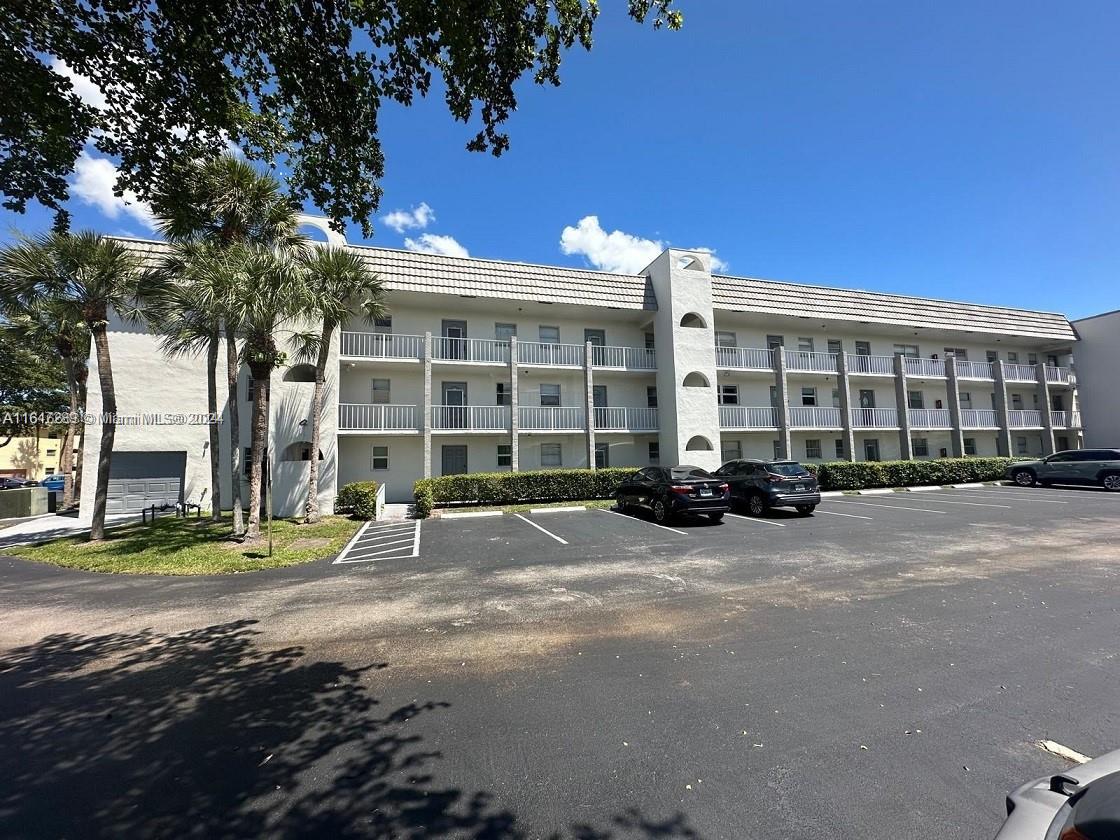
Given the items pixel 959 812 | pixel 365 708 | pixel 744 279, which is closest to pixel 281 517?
pixel 365 708

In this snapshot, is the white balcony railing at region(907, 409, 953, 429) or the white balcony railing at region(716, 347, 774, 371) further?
the white balcony railing at region(907, 409, 953, 429)

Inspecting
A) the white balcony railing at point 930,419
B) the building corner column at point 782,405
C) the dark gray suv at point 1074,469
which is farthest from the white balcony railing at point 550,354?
the dark gray suv at point 1074,469

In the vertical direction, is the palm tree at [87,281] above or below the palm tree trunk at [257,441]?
above

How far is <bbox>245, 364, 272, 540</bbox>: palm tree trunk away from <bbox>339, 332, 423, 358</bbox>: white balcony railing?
5.59 meters

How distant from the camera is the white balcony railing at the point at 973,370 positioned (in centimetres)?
2516

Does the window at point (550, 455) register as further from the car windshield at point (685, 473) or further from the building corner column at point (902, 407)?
the building corner column at point (902, 407)

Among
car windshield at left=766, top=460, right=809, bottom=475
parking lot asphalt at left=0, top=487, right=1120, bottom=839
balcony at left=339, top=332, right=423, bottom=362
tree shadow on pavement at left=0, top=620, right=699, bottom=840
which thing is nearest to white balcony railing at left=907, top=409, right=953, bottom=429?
car windshield at left=766, top=460, right=809, bottom=475

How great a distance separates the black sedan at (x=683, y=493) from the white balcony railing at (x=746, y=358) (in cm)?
1025

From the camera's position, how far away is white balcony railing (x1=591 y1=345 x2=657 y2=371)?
20.9 metres

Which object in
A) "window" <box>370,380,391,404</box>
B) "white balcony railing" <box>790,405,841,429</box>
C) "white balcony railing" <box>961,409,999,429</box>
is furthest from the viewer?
"white balcony railing" <box>961,409,999,429</box>

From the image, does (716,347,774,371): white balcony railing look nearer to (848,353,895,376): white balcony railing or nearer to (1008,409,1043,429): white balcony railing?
(848,353,895,376): white balcony railing

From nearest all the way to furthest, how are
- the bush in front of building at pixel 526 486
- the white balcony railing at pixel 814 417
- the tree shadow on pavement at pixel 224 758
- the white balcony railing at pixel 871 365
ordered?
the tree shadow on pavement at pixel 224 758 → the bush in front of building at pixel 526 486 → the white balcony railing at pixel 814 417 → the white balcony railing at pixel 871 365

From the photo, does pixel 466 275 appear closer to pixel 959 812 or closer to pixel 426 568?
pixel 426 568

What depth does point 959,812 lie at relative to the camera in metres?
2.53
